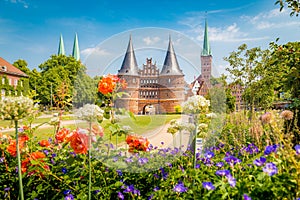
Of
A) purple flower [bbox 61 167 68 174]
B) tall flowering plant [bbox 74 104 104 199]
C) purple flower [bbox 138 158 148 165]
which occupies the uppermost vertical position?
tall flowering plant [bbox 74 104 104 199]

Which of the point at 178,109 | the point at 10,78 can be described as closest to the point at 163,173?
the point at 178,109

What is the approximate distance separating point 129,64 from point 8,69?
3605 cm

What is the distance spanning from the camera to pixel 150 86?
85.0 inches

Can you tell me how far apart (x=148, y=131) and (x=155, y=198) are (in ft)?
1.68

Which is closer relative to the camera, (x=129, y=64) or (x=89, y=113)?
(x=89, y=113)

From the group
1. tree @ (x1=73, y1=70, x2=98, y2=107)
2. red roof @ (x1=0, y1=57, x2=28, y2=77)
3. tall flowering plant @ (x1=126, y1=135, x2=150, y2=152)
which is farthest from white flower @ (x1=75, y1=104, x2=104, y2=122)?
red roof @ (x1=0, y1=57, x2=28, y2=77)

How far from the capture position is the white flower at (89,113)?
1.92 metres

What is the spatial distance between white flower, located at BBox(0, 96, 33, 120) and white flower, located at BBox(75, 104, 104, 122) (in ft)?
1.26

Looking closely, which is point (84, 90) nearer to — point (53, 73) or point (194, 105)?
point (194, 105)

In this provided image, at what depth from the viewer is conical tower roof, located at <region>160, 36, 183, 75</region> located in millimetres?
2213

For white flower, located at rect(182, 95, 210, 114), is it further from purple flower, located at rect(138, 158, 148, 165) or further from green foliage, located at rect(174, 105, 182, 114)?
purple flower, located at rect(138, 158, 148, 165)

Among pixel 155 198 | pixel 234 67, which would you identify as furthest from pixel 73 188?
pixel 234 67

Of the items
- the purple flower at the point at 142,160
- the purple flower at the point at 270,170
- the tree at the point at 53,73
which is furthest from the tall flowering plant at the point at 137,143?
the tree at the point at 53,73

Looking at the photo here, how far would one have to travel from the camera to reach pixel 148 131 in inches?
84.0
